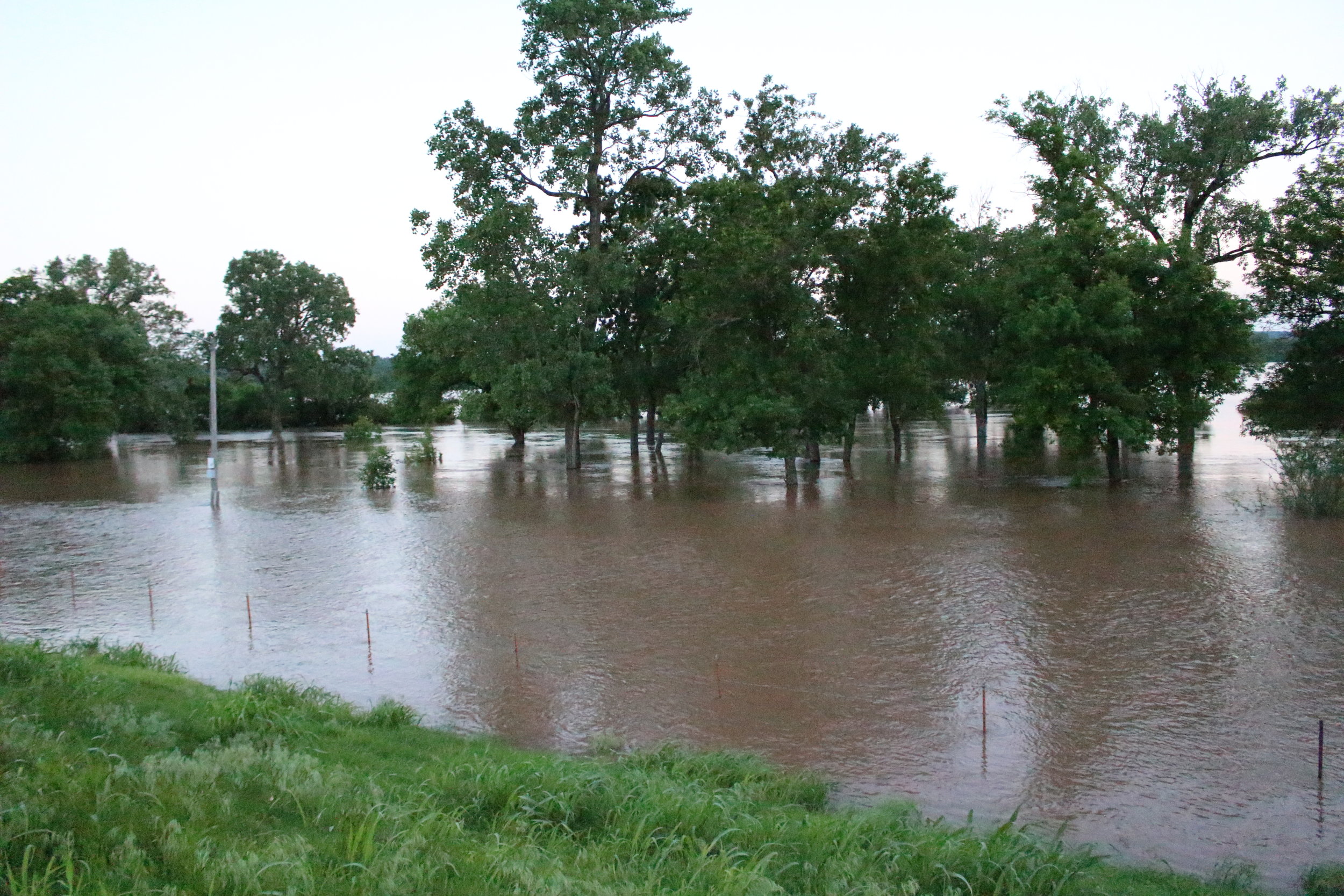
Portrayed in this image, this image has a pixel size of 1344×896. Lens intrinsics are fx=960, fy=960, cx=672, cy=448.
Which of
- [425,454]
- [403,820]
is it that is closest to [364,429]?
[425,454]

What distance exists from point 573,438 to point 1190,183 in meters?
23.3

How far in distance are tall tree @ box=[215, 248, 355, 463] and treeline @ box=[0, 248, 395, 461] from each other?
0.08 m

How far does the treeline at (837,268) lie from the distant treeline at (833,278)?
0.09 metres

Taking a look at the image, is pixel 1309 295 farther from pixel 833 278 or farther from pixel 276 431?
pixel 276 431

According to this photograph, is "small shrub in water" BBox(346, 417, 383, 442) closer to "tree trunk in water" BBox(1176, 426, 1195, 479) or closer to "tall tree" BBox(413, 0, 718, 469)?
"tall tree" BBox(413, 0, 718, 469)

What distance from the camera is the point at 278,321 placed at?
2576 inches

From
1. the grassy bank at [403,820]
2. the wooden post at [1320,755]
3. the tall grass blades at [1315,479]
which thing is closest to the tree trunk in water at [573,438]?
the tall grass blades at [1315,479]

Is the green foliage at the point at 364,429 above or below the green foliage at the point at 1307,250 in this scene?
below

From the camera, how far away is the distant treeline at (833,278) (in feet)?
90.6

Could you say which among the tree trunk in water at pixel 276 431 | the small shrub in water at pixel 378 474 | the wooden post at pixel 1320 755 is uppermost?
the tree trunk in water at pixel 276 431

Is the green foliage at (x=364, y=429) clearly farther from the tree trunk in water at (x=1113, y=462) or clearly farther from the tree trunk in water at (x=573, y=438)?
the tree trunk in water at (x=1113, y=462)

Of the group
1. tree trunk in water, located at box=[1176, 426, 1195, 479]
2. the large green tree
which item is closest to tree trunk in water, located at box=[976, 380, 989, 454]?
tree trunk in water, located at box=[1176, 426, 1195, 479]

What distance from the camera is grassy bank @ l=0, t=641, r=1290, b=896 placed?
185 inches

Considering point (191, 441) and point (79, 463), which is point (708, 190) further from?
point (191, 441)
